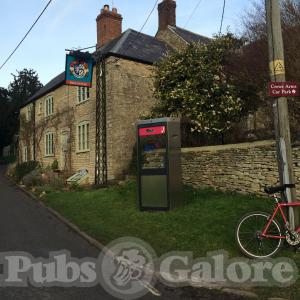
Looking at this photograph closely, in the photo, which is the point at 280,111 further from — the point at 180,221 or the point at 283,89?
the point at 180,221

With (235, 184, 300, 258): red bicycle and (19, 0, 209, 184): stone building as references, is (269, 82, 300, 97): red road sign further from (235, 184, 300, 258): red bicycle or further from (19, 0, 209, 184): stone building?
(19, 0, 209, 184): stone building

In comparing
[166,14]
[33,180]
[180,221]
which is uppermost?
[166,14]

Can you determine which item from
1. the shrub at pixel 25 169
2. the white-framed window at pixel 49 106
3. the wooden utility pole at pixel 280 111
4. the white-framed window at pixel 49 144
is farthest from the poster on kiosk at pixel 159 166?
the white-framed window at pixel 49 106

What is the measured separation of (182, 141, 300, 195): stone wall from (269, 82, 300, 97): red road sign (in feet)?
10.6

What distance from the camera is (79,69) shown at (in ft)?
62.2

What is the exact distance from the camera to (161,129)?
449 inches

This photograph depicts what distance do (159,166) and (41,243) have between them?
3.85m

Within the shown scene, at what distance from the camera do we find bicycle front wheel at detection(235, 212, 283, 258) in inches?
268

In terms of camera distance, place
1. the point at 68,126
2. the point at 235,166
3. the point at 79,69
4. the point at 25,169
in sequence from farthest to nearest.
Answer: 1. the point at 25,169
2. the point at 68,126
3. the point at 79,69
4. the point at 235,166

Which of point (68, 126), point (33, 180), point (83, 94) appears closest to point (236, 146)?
point (33, 180)

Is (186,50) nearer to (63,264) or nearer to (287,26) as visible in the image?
(287,26)


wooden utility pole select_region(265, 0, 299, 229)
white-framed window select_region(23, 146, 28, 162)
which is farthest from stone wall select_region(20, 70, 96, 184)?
wooden utility pole select_region(265, 0, 299, 229)

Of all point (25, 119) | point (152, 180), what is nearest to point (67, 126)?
point (25, 119)

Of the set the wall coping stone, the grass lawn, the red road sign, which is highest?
the red road sign
